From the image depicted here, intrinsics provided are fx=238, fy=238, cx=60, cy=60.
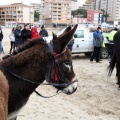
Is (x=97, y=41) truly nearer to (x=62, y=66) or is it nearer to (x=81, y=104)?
(x=81, y=104)

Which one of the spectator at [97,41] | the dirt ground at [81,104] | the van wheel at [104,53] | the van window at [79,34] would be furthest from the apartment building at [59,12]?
the dirt ground at [81,104]

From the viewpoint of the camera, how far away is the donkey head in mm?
2703

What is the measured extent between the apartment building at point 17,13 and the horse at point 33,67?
132m

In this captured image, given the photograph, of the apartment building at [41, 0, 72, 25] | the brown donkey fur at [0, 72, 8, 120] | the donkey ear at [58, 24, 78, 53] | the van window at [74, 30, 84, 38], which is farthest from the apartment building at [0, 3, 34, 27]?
the brown donkey fur at [0, 72, 8, 120]

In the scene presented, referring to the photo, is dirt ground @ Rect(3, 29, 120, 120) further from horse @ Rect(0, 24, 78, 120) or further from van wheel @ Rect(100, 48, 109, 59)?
van wheel @ Rect(100, 48, 109, 59)

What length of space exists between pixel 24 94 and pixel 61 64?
0.56 m

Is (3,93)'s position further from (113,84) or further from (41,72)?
(113,84)

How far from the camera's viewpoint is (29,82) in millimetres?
2809

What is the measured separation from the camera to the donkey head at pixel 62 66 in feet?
8.87

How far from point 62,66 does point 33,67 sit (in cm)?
34

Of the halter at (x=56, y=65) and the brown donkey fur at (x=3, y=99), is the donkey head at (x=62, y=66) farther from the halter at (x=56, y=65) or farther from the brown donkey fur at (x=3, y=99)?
the brown donkey fur at (x=3, y=99)

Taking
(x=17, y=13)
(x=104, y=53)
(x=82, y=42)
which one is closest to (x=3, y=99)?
(x=82, y=42)

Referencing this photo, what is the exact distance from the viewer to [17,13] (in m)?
138

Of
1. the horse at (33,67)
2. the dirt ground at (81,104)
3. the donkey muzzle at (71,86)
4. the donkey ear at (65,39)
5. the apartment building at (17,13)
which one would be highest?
the apartment building at (17,13)
